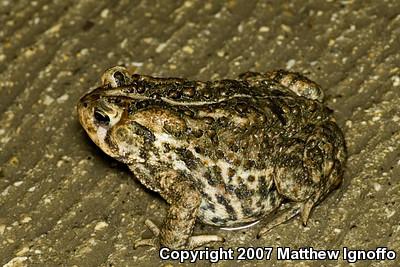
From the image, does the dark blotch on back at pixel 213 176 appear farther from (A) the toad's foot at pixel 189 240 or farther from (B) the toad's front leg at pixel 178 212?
(A) the toad's foot at pixel 189 240

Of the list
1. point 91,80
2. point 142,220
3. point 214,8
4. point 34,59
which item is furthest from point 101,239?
point 214,8

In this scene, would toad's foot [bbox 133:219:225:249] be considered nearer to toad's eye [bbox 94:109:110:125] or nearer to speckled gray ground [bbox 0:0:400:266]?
speckled gray ground [bbox 0:0:400:266]

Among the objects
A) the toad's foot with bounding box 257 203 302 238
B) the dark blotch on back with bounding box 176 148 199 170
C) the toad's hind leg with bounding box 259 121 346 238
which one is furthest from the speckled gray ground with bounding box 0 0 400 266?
the dark blotch on back with bounding box 176 148 199 170

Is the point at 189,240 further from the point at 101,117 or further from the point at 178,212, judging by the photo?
the point at 101,117

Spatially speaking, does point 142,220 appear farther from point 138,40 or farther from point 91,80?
point 138,40

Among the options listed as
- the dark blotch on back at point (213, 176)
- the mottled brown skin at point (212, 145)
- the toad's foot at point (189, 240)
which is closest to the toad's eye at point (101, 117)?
the mottled brown skin at point (212, 145)

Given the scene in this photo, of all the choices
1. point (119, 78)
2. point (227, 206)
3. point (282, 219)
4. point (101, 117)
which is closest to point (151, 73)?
point (119, 78)
